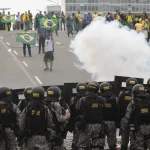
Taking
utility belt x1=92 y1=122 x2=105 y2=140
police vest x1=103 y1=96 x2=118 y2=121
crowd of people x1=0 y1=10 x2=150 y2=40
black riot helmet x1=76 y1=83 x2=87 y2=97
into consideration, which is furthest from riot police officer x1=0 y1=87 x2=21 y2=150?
crowd of people x1=0 y1=10 x2=150 y2=40

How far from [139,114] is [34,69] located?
46.4 ft

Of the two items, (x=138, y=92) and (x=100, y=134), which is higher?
(x=138, y=92)

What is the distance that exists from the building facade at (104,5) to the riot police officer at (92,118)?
8416 centimetres

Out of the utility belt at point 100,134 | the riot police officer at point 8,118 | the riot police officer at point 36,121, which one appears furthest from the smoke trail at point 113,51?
the riot police officer at point 36,121

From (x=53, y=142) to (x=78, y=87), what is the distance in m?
1.29

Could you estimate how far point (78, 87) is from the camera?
8.85m

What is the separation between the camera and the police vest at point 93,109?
8.35 meters

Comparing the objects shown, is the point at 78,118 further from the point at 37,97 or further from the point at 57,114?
the point at 37,97

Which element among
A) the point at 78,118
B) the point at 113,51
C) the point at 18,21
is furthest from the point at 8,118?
the point at 18,21

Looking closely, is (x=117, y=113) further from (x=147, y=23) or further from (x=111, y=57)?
(x=147, y=23)

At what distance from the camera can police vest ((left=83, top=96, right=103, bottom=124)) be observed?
835 cm

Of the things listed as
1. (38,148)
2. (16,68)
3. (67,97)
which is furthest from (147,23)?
(38,148)

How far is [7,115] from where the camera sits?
26.3ft

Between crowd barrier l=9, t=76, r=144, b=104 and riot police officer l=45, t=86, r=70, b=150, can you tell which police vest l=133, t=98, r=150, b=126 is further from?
crowd barrier l=9, t=76, r=144, b=104
